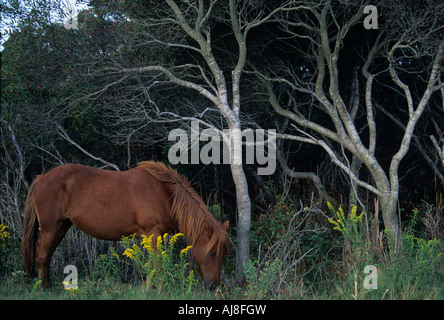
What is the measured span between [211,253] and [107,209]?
1407 millimetres

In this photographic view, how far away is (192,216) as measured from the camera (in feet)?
17.0

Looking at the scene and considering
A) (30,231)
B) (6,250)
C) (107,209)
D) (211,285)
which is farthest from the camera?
(6,250)

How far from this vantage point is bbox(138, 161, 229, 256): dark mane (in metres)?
5.03

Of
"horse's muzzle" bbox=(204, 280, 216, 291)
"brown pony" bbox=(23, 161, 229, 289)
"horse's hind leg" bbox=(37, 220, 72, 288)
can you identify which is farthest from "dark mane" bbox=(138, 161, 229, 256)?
"horse's hind leg" bbox=(37, 220, 72, 288)

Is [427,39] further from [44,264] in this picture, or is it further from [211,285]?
[44,264]

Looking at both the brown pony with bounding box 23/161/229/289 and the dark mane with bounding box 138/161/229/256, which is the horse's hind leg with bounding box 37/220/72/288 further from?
the dark mane with bounding box 138/161/229/256

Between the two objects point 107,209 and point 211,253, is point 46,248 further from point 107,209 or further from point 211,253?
point 211,253

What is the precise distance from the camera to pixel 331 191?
7758mm

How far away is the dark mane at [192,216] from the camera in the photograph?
5.03 m

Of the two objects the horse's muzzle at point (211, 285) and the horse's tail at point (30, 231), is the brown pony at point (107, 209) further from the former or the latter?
the horse's muzzle at point (211, 285)

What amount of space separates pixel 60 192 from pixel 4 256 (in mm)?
1440

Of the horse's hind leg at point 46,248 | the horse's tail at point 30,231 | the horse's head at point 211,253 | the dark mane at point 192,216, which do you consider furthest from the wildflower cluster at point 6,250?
the horse's head at point 211,253

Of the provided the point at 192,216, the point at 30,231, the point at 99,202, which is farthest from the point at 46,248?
the point at 192,216
